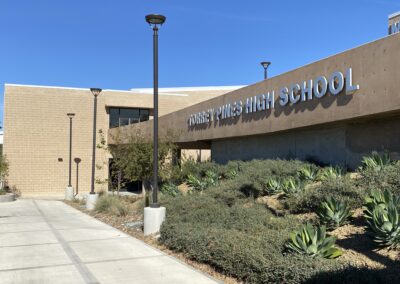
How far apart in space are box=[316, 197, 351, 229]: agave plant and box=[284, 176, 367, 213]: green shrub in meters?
0.33

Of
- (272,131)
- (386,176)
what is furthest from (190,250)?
(272,131)

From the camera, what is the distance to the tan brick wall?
112 ft

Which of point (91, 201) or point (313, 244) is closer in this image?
point (313, 244)

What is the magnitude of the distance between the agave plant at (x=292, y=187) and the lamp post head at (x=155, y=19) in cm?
534

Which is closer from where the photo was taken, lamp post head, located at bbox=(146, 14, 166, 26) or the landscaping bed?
the landscaping bed

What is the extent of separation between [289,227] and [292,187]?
118 inches

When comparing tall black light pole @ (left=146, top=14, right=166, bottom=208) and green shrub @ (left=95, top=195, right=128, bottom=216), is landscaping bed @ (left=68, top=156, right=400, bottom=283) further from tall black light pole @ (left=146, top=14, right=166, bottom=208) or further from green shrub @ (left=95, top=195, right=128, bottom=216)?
green shrub @ (left=95, top=195, right=128, bottom=216)

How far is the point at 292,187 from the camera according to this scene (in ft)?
37.1

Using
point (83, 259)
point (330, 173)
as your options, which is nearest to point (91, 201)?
point (83, 259)

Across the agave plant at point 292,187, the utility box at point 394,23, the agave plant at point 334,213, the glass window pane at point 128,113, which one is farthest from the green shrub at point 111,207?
the glass window pane at point 128,113

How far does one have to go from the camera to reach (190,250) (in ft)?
27.6

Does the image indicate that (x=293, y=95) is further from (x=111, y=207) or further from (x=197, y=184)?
(x=111, y=207)

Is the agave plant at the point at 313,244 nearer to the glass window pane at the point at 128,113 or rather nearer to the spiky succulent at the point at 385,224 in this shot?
the spiky succulent at the point at 385,224

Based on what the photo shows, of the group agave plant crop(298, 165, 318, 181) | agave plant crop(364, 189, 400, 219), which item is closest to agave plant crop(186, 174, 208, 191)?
agave plant crop(298, 165, 318, 181)
